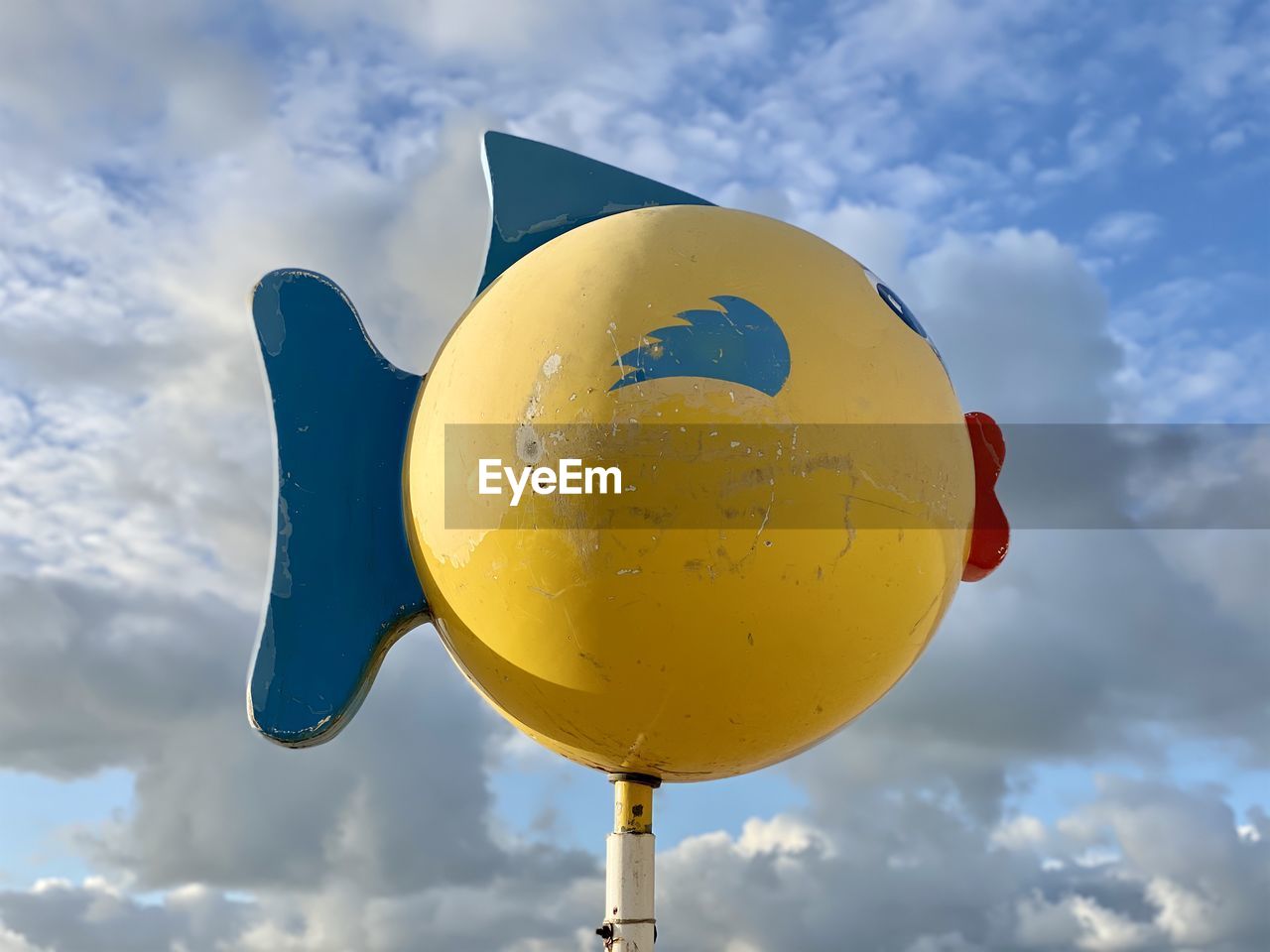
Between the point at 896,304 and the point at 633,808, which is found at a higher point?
the point at 896,304

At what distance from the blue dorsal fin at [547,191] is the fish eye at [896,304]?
158 cm

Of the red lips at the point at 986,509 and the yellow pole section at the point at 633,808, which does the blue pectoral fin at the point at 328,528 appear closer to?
the yellow pole section at the point at 633,808

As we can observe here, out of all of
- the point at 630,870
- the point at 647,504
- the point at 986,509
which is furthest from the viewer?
the point at 986,509

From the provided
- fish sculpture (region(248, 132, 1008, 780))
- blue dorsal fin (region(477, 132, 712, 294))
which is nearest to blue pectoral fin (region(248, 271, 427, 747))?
fish sculpture (region(248, 132, 1008, 780))

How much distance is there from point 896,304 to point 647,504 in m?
1.89

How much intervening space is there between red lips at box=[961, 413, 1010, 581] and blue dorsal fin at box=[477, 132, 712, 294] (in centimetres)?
218

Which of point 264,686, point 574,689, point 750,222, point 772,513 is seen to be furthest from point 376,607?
point 750,222

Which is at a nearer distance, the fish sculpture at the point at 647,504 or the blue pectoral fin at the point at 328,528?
the fish sculpture at the point at 647,504

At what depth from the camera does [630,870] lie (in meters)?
7.12

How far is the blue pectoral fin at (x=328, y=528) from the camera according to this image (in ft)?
22.9

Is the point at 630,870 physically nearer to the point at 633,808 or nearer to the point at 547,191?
the point at 633,808

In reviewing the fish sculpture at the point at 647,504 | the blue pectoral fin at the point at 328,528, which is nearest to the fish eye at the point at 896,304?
the fish sculpture at the point at 647,504

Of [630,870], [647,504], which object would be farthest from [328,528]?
[630,870]

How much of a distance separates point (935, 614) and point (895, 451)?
99 centimetres
